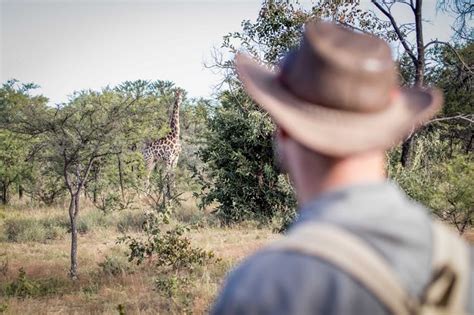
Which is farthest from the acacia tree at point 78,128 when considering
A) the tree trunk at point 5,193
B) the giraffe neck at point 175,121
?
the tree trunk at point 5,193

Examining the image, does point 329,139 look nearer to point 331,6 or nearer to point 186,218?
point 331,6

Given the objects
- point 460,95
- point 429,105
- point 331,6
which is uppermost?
point 331,6

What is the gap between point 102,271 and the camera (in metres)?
8.90

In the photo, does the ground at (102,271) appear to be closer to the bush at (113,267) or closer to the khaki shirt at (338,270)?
the bush at (113,267)

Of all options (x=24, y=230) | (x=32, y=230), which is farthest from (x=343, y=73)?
(x=24, y=230)

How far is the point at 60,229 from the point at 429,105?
12.1 meters

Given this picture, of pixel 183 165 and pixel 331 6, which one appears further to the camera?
pixel 183 165

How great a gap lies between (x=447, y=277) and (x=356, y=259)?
0.83 feet

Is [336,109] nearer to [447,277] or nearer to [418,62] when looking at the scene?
[447,277]

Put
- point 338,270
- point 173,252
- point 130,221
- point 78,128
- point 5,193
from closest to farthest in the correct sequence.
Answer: point 338,270 → point 173,252 → point 78,128 → point 130,221 → point 5,193

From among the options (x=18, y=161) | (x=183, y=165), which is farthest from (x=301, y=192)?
(x=183, y=165)

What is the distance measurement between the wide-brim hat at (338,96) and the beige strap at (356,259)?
0.75ft

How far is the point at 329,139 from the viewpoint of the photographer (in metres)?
1.26

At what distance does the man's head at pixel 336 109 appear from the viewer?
4.17 ft
